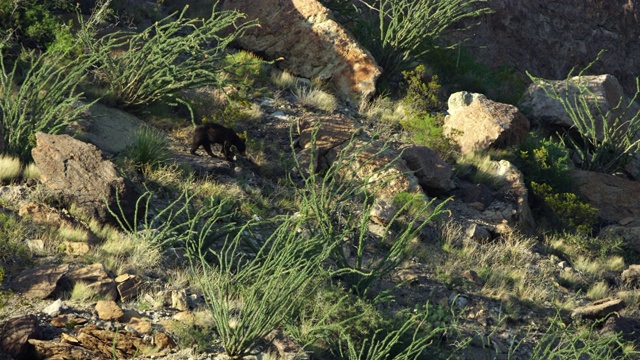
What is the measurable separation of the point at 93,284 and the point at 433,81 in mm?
9714

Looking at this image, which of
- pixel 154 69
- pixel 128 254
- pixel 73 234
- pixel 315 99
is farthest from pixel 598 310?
pixel 154 69

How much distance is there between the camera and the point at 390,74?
17312 millimetres

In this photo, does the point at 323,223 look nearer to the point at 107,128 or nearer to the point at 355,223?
the point at 355,223

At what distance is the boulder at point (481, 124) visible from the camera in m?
15.2

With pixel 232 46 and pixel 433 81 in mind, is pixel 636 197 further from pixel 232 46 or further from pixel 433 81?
pixel 232 46

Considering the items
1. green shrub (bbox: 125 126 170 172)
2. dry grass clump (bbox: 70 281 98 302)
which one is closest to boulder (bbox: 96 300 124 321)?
dry grass clump (bbox: 70 281 98 302)

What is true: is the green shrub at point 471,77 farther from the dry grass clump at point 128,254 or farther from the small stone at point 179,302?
the small stone at point 179,302

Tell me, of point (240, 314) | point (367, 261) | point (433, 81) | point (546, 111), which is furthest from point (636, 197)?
point (240, 314)

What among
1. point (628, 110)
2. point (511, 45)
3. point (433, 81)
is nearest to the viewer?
point (433, 81)

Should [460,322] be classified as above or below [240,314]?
below

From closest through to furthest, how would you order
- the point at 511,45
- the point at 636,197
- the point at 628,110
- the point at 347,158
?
the point at 347,158 → the point at 636,197 → the point at 628,110 → the point at 511,45

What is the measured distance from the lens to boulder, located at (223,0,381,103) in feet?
53.1

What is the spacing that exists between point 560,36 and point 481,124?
7145 millimetres

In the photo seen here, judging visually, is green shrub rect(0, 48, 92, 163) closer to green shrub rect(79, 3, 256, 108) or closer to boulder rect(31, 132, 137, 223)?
boulder rect(31, 132, 137, 223)
